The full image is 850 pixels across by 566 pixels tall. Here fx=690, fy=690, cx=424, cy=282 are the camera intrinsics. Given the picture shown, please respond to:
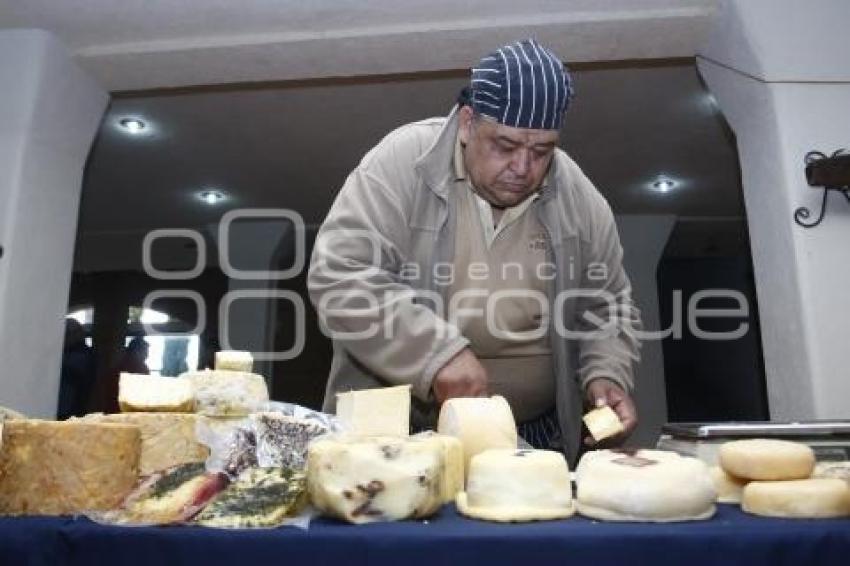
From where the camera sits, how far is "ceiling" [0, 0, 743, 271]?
96.5 inches

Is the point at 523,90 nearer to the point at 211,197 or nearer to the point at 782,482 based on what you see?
the point at 782,482

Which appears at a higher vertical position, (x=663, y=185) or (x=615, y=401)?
(x=663, y=185)

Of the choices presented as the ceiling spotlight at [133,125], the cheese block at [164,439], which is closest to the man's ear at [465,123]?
the cheese block at [164,439]

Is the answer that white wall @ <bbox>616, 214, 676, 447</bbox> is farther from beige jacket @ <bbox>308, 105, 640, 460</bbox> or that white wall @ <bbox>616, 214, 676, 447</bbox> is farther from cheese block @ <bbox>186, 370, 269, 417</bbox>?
cheese block @ <bbox>186, 370, 269, 417</bbox>

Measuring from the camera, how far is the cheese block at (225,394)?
3.37 ft

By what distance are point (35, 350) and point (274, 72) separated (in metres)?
1.37

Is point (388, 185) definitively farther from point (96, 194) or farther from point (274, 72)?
point (96, 194)

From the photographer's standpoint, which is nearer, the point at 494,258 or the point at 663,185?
the point at 494,258

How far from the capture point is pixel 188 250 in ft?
21.4

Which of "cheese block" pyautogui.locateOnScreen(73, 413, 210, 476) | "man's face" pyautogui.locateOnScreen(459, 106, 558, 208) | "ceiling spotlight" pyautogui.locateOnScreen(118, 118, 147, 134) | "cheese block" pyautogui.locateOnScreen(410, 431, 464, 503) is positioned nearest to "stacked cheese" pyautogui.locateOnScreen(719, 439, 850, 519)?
"cheese block" pyautogui.locateOnScreen(410, 431, 464, 503)

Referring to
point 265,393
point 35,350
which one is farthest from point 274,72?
point 265,393

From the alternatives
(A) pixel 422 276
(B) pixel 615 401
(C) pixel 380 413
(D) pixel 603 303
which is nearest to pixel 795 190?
(D) pixel 603 303

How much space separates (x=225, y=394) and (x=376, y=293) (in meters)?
0.47

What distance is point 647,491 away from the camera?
0.74 metres
